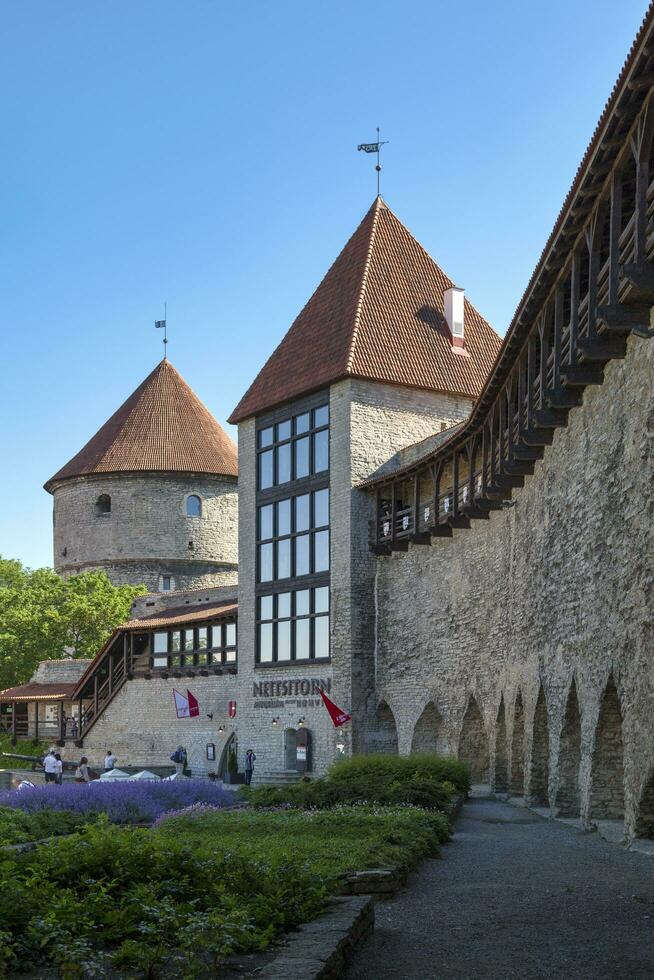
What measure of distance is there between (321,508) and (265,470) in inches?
127

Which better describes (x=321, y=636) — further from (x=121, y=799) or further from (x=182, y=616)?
(x=121, y=799)

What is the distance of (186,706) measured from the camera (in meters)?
39.4

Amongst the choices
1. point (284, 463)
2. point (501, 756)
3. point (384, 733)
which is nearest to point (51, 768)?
point (384, 733)

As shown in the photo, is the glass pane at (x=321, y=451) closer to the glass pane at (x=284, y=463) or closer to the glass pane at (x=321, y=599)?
the glass pane at (x=284, y=463)

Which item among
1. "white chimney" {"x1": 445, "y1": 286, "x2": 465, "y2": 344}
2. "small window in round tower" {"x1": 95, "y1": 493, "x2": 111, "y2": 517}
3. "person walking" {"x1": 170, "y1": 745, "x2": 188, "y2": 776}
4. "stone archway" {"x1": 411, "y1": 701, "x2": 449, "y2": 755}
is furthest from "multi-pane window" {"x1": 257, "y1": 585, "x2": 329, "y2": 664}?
"small window in round tower" {"x1": 95, "y1": 493, "x2": 111, "y2": 517}

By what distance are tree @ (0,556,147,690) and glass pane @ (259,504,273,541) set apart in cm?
1551

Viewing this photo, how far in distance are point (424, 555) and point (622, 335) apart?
1685cm

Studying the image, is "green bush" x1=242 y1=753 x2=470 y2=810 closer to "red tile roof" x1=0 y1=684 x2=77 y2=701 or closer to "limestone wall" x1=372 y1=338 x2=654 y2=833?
"limestone wall" x1=372 y1=338 x2=654 y2=833

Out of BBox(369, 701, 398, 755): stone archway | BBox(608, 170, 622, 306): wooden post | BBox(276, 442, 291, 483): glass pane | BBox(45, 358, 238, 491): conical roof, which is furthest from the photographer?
BBox(45, 358, 238, 491): conical roof

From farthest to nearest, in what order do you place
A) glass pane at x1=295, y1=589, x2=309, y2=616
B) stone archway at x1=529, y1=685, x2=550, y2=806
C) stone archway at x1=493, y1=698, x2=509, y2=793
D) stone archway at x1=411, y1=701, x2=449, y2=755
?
glass pane at x1=295, y1=589, x2=309, y2=616
stone archway at x1=411, y1=701, x2=449, y2=755
stone archway at x1=493, y1=698, x2=509, y2=793
stone archway at x1=529, y1=685, x2=550, y2=806

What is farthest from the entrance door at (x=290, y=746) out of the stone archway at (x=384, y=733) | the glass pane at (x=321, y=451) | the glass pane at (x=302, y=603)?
the glass pane at (x=321, y=451)

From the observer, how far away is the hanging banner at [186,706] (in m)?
39.2

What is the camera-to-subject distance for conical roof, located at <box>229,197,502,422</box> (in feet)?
116

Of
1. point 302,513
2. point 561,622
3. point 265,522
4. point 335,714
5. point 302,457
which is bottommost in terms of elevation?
point 335,714
